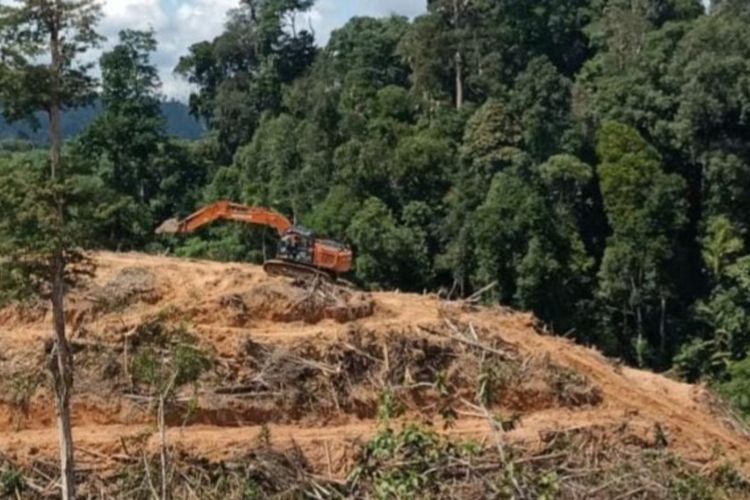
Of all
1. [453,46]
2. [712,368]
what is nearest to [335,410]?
[712,368]

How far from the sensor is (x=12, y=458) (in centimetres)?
1366

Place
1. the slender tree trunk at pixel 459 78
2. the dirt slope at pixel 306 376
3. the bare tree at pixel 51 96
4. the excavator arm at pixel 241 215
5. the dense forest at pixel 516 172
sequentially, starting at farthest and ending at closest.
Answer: the slender tree trunk at pixel 459 78
the dense forest at pixel 516 172
the excavator arm at pixel 241 215
the dirt slope at pixel 306 376
the bare tree at pixel 51 96

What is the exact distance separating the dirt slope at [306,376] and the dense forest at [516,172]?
663 cm

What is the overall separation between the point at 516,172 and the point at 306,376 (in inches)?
524

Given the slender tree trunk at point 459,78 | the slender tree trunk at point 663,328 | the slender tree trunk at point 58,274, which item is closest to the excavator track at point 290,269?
the slender tree trunk at point 58,274

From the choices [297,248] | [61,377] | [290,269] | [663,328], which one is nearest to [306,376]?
[290,269]

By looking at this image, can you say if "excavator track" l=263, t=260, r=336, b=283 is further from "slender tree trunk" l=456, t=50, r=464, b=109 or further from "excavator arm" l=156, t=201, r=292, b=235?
"slender tree trunk" l=456, t=50, r=464, b=109

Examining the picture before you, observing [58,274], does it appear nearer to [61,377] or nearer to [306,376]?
[61,377]

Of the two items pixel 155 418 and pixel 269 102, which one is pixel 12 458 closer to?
pixel 155 418

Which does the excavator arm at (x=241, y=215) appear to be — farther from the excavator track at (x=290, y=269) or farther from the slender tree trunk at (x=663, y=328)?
the slender tree trunk at (x=663, y=328)

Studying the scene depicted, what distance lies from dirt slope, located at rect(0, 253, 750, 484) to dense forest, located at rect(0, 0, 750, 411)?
21.8 ft

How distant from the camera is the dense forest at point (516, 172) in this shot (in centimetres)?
2627

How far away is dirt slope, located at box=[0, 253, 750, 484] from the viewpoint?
14.5m

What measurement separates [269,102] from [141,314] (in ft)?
67.6
